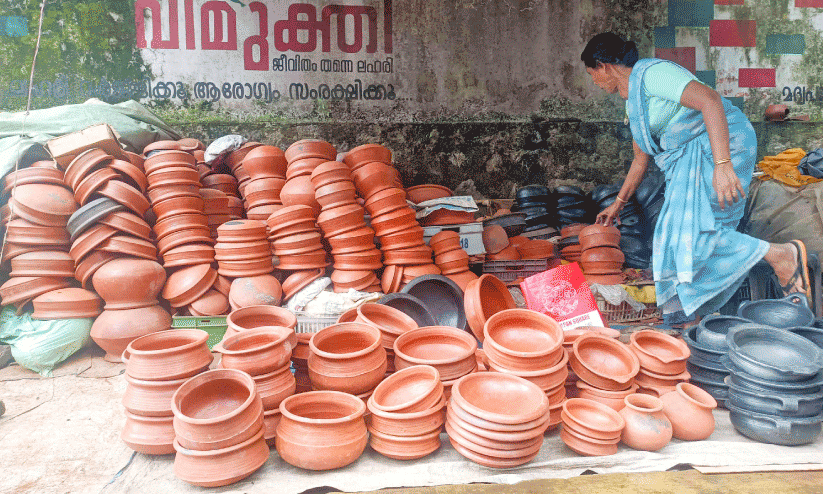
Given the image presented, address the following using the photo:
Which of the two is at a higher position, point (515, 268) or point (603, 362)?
point (515, 268)

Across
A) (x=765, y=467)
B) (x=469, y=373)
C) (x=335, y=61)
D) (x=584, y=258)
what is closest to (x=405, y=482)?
(x=469, y=373)

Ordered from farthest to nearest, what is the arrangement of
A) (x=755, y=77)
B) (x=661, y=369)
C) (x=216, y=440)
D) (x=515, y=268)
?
(x=755, y=77) → (x=515, y=268) → (x=661, y=369) → (x=216, y=440)

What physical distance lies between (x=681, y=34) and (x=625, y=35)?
66 centimetres

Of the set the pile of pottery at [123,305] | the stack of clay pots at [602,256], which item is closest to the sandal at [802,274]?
the stack of clay pots at [602,256]

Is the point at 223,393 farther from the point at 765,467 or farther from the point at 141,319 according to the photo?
the point at 765,467

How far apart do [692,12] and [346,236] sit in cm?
516

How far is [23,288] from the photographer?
355cm

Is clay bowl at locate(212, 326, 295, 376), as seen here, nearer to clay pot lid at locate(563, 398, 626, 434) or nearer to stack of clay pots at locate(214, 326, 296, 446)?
stack of clay pots at locate(214, 326, 296, 446)

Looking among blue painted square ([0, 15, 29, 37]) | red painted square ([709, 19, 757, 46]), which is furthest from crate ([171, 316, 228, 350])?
red painted square ([709, 19, 757, 46])

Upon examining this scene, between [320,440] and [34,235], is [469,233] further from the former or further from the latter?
[34,235]

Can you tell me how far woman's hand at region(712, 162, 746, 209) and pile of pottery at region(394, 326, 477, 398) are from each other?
173cm

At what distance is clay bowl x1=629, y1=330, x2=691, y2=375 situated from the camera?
260 cm

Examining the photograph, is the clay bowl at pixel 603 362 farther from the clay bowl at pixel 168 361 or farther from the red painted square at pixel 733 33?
the red painted square at pixel 733 33

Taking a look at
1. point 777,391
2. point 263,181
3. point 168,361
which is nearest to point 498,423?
point 777,391
